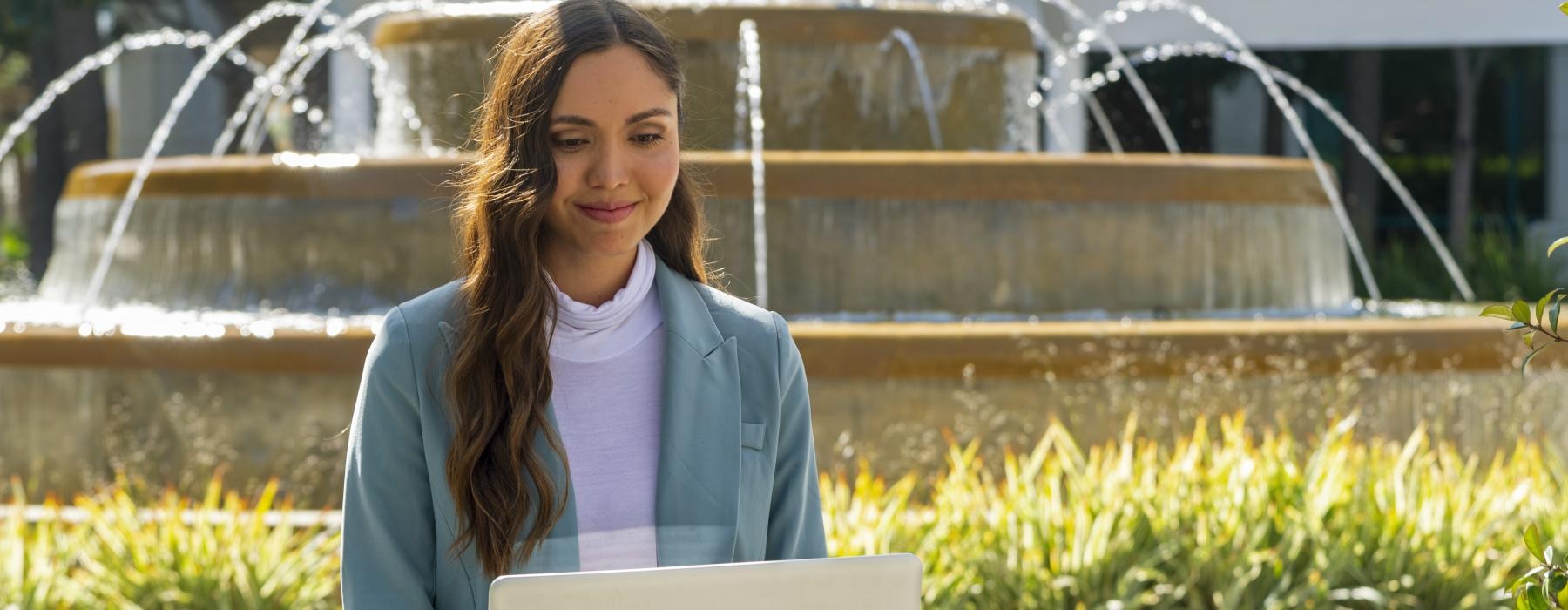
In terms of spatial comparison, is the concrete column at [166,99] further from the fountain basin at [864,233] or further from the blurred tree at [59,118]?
the fountain basin at [864,233]

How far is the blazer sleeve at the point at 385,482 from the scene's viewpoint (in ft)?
6.17

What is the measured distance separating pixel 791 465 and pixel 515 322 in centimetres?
39

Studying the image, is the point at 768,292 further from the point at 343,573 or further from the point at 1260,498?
the point at 343,573

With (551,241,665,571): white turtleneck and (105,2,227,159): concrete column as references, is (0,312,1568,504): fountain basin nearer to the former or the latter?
(551,241,665,571): white turtleneck

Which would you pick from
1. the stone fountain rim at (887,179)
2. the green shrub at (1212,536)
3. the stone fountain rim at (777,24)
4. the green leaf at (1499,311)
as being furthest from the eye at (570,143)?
the stone fountain rim at (777,24)

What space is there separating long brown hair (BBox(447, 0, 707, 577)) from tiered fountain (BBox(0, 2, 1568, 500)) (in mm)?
3148

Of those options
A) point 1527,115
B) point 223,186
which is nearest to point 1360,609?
point 223,186

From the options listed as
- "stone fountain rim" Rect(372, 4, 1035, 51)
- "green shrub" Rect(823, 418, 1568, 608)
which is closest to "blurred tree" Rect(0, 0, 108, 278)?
"stone fountain rim" Rect(372, 4, 1035, 51)

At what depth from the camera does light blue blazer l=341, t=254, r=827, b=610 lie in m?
1.88

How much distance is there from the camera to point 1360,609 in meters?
4.25

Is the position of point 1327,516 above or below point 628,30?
below

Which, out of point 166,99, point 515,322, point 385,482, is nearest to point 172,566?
point 385,482

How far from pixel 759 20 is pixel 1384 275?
1196cm

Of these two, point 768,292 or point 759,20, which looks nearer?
point 768,292
